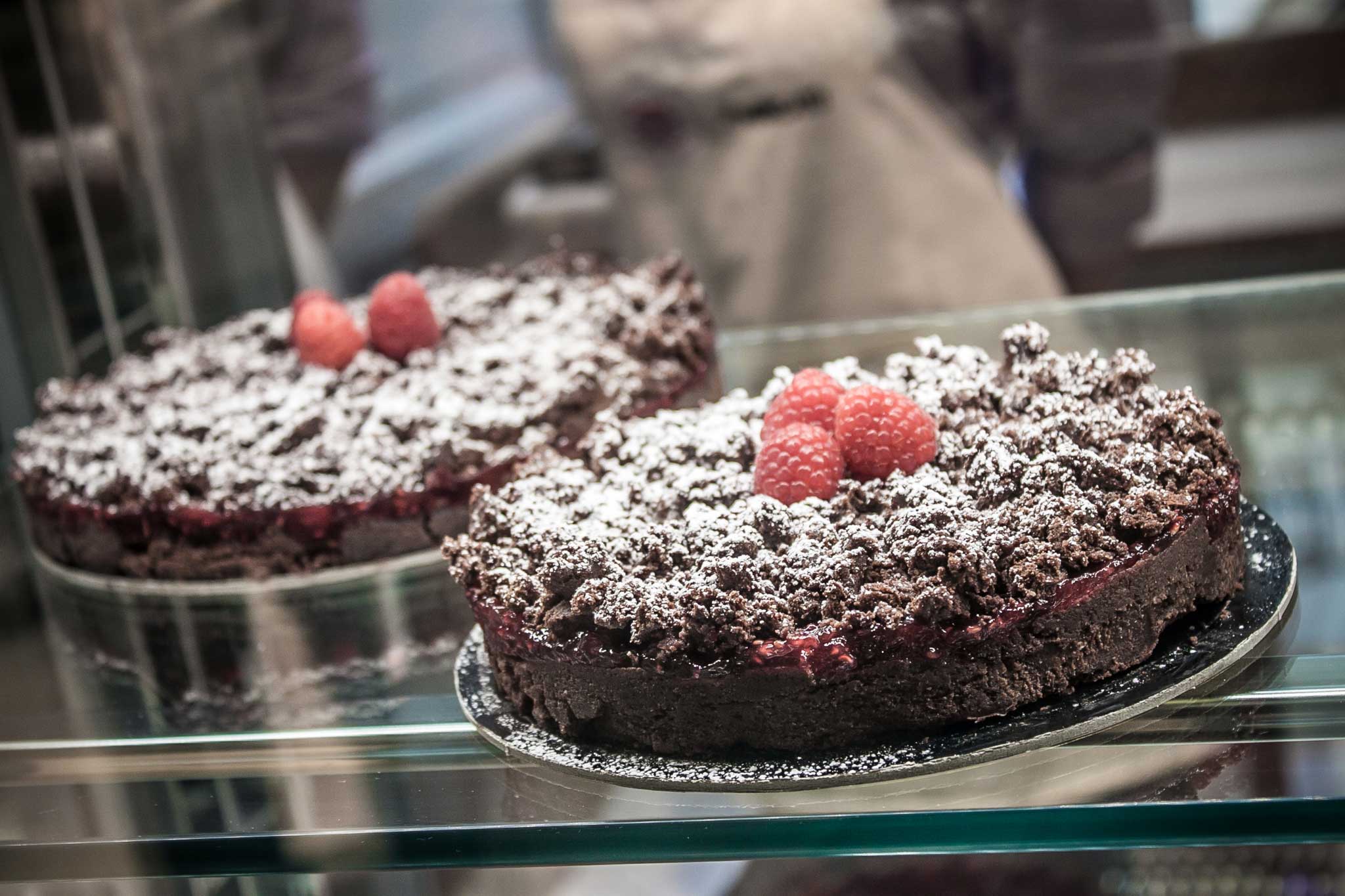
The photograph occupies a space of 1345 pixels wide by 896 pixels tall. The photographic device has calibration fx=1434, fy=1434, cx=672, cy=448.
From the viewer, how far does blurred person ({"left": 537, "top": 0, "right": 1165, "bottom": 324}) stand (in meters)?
2.75

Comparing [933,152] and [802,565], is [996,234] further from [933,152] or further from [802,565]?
[802,565]

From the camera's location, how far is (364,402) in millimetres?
1739

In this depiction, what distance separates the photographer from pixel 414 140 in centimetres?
286

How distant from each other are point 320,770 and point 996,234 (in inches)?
81.2

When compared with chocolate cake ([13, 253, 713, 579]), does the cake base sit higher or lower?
lower

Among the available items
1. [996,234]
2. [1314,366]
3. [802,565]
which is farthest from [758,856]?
[996,234]

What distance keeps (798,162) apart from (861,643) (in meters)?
2.00

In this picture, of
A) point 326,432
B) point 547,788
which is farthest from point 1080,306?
point 547,788

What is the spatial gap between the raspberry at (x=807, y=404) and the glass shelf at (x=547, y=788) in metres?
0.38

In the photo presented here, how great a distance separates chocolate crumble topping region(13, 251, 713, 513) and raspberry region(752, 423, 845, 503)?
458mm

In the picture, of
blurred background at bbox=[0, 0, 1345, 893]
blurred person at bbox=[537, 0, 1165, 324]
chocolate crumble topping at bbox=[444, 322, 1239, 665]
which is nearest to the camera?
chocolate crumble topping at bbox=[444, 322, 1239, 665]

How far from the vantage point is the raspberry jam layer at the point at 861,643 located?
1013 mm

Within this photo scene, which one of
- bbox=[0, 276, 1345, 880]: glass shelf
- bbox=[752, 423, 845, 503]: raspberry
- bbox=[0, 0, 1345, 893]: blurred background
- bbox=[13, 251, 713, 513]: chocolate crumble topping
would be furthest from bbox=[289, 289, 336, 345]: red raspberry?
bbox=[752, 423, 845, 503]: raspberry

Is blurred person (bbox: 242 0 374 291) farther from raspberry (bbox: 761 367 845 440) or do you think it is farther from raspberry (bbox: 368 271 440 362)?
raspberry (bbox: 761 367 845 440)
